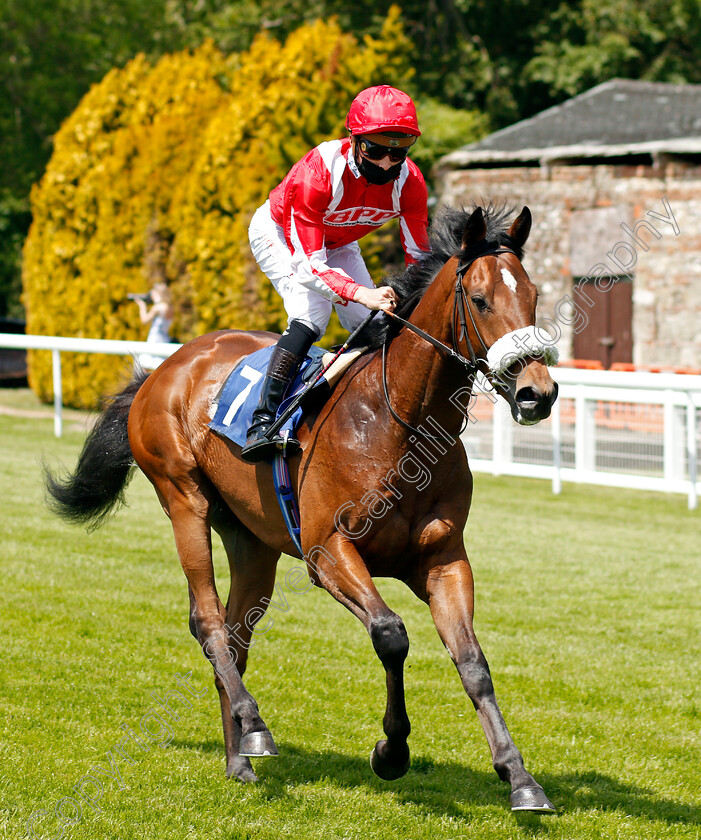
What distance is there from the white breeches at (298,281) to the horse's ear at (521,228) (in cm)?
71

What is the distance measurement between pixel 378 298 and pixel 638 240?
1224 centimetres

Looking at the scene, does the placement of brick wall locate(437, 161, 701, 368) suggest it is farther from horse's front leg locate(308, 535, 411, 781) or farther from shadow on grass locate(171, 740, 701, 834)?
horse's front leg locate(308, 535, 411, 781)

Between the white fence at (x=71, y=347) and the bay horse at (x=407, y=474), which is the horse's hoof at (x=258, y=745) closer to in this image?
the bay horse at (x=407, y=474)

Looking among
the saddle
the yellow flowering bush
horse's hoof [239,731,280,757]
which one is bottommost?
horse's hoof [239,731,280,757]

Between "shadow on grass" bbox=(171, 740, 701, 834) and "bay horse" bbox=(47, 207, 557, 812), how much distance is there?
0.17 m

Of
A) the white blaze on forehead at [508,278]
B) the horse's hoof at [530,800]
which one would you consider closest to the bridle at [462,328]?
the white blaze on forehead at [508,278]

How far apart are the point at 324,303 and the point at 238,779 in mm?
1760

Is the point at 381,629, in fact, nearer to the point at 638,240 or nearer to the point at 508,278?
the point at 508,278

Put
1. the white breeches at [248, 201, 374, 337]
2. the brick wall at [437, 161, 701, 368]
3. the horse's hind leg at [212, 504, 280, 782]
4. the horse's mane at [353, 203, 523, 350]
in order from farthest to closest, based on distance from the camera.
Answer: the brick wall at [437, 161, 701, 368], the horse's hind leg at [212, 504, 280, 782], the white breeches at [248, 201, 374, 337], the horse's mane at [353, 203, 523, 350]

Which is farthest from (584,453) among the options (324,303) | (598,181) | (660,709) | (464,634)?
(598,181)

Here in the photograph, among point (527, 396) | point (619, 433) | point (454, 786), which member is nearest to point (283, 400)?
point (527, 396)

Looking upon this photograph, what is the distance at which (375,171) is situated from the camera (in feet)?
12.2

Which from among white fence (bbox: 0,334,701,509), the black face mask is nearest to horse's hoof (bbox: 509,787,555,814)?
the black face mask

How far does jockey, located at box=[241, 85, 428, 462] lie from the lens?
3.62 meters
